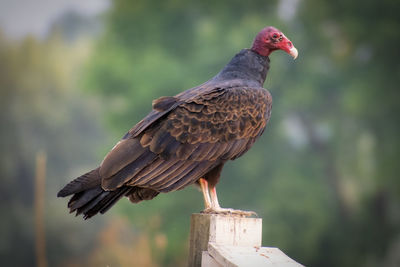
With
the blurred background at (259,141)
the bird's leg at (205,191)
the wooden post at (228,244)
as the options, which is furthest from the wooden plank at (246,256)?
the blurred background at (259,141)

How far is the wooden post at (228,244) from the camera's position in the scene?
96.3 inches

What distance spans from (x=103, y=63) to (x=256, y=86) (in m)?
9.66

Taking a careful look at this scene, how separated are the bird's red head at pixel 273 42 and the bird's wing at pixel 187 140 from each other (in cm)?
41

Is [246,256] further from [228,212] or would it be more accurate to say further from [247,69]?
[247,69]

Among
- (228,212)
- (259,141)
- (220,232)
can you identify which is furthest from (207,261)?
(259,141)

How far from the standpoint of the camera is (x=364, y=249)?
11.9m

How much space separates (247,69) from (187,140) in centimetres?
→ 75

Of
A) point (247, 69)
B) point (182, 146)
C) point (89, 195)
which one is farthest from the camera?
point (247, 69)

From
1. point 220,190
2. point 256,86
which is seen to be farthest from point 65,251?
point 256,86

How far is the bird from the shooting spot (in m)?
2.89

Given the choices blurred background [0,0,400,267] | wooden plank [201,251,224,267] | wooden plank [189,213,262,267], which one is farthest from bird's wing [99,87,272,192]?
blurred background [0,0,400,267]

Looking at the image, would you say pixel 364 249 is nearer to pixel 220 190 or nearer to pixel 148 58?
pixel 220 190

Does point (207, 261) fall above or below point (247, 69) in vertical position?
below

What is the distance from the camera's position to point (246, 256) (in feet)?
8.12
